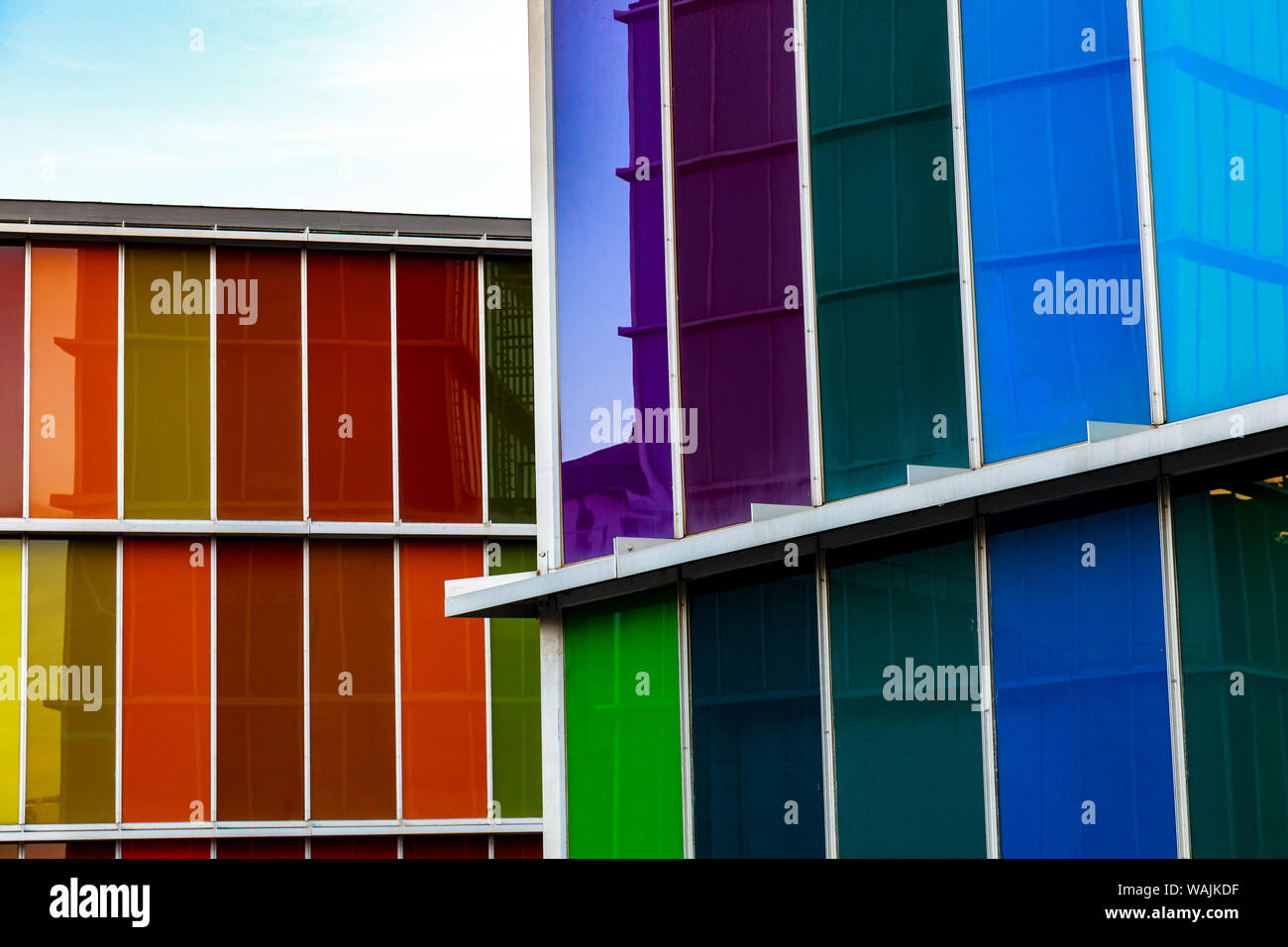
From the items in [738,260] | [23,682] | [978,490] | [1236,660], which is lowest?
[1236,660]

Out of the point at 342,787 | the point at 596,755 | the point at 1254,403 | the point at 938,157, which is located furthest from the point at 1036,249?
the point at 342,787

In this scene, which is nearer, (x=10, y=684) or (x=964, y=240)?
(x=964, y=240)

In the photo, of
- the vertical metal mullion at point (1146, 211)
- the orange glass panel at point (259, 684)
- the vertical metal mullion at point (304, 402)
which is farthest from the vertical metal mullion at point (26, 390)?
the vertical metal mullion at point (1146, 211)

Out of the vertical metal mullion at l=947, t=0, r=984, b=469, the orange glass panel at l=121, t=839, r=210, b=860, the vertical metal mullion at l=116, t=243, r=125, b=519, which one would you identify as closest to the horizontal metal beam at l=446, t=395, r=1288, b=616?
the vertical metal mullion at l=947, t=0, r=984, b=469

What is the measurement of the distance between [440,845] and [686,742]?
11.2 m

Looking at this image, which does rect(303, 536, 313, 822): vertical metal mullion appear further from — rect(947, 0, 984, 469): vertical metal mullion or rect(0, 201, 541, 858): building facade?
rect(947, 0, 984, 469): vertical metal mullion

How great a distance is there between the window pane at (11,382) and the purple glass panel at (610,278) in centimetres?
1111

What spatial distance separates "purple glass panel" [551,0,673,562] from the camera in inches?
669

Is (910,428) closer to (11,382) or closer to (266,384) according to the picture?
(266,384)

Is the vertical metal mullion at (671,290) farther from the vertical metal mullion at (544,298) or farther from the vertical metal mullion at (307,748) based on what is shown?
the vertical metal mullion at (307,748)

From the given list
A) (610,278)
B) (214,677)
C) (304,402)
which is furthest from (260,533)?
(610,278)

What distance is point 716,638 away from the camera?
16.1 m

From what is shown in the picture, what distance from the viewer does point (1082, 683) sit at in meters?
13.2

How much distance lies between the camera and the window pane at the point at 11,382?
26.0m
